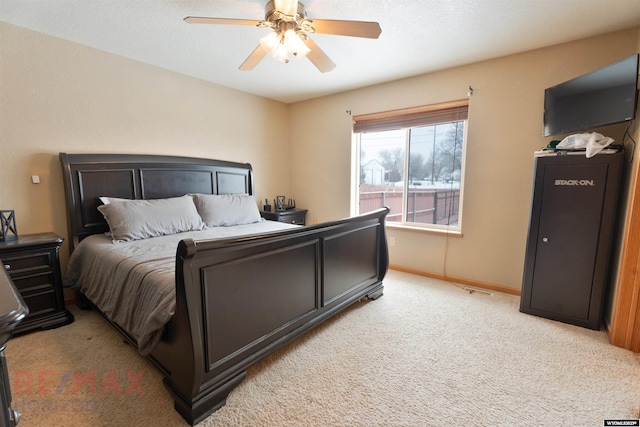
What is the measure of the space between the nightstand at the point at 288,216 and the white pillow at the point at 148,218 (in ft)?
4.01

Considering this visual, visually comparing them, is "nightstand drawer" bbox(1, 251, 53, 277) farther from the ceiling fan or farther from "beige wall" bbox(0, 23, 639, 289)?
the ceiling fan

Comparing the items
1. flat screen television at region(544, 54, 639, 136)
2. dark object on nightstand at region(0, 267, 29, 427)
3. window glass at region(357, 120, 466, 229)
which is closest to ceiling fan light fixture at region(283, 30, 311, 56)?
dark object on nightstand at region(0, 267, 29, 427)

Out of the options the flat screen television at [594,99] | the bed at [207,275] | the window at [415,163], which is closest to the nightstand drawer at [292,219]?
the bed at [207,275]

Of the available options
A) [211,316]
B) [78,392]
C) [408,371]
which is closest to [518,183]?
[408,371]

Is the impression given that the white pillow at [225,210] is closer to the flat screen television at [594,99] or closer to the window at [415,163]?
the window at [415,163]

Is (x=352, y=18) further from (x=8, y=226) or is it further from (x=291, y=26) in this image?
(x=8, y=226)

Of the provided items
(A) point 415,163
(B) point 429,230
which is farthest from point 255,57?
(B) point 429,230

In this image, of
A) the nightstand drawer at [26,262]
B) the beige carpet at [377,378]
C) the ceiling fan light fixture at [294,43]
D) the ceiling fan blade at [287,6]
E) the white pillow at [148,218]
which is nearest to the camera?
the beige carpet at [377,378]

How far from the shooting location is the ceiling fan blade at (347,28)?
5.74 ft

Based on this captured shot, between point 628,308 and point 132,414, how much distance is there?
10.8ft

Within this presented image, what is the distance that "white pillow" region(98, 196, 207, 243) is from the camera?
2541 mm

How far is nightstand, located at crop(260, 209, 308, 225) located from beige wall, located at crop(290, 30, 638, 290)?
1466 millimetres

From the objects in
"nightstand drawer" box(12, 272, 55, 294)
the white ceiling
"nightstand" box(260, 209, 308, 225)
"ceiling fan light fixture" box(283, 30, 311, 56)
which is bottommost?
"nightstand drawer" box(12, 272, 55, 294)

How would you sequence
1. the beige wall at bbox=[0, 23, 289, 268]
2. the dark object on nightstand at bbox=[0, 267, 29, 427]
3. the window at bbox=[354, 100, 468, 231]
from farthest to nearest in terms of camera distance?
the window at bbox=[354, 100, 468, 231]
the beige wall at bbox=[0, 23, 289, 268]
the dark object on nightstand at bbox=[0, 267, 29, 427]
